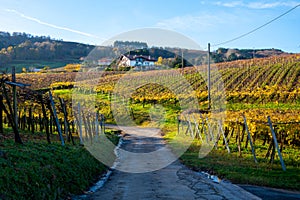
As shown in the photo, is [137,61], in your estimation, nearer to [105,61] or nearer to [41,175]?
[105,61]

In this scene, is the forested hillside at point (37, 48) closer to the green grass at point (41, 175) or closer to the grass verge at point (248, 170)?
the grass verge at point (248, 170)

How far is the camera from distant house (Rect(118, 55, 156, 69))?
8925cm

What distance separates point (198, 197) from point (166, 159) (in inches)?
379

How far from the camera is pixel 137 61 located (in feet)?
303

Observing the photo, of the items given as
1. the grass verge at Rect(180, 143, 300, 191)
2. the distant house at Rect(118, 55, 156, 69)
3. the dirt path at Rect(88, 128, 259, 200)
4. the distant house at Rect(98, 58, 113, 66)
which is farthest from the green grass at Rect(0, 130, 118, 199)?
the distant house at Rect(98, 58, 113, 66)

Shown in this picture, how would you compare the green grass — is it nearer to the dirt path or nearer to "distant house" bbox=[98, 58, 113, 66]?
the dirt path

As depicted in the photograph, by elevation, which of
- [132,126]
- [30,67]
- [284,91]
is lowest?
[132,126]

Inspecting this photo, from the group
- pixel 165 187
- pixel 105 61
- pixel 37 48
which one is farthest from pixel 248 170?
pixel 37 48

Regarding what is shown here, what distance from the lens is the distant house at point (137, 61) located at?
89250 mm

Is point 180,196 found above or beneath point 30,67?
beneath

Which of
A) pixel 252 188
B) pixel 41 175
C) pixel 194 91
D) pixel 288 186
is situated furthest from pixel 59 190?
pixel 194 91

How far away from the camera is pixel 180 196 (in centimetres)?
921

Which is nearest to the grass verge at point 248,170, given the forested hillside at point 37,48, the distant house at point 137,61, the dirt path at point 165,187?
the dirt path at point 165,187

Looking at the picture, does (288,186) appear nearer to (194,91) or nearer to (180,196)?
(180,196)
